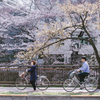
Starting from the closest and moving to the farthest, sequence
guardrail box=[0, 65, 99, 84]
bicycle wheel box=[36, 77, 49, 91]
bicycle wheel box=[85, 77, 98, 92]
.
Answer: bicycle wheel box=[85, 77, 98, 92], bicycle wheel box=[36, 77, 49, 91], guardrail box=[0, 65, 99, 84]

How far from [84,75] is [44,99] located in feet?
7.91

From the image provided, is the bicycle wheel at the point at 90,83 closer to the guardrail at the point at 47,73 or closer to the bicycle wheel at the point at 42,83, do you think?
the guardrail at the point at 47,73

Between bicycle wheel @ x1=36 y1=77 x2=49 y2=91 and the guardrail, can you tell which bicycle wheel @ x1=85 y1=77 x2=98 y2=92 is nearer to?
the guardrail

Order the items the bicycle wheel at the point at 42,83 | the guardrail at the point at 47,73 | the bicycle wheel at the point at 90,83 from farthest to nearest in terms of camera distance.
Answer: the guardrail at the point at 47,73 → the bicycle wheel at the point at 42,83 → the bicycle wheel at the point at 90,83

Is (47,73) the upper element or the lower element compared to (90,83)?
upper

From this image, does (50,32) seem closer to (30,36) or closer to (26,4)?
(30,36)

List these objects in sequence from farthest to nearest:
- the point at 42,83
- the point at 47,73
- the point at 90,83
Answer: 1. the point at 47,73
2. the point at 42,83
3. the point at 90,83

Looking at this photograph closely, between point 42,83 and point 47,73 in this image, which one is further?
point 47,73

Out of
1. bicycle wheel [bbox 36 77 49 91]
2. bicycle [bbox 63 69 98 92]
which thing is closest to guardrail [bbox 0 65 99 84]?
bicycle wheel [bbox 36 77 49 91]

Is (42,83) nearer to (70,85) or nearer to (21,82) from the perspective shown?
(21,82)

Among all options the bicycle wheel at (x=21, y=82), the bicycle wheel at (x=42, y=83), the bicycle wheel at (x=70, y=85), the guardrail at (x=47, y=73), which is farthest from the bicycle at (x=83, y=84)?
the bicycle wheel at (x=21, y=82)

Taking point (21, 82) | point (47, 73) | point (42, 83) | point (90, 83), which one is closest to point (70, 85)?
point (90, 83)

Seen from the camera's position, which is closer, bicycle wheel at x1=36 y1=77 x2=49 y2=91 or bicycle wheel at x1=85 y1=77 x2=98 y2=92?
bicycle wheel at x1=85 y1=77 x2=98 y2=92

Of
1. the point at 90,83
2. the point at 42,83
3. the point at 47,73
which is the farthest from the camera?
the point at 47,73
